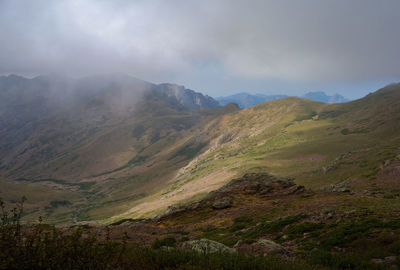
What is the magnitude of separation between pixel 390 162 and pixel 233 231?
34.5 m

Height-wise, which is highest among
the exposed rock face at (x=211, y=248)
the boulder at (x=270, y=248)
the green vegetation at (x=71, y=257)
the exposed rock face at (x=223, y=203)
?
the green vegetation at (x=71, y=257)

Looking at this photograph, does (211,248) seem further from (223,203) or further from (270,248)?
(223,203)

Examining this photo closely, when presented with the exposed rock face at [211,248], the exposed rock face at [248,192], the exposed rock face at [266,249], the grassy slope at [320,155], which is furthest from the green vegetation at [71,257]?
the grassy slope at [320,155]

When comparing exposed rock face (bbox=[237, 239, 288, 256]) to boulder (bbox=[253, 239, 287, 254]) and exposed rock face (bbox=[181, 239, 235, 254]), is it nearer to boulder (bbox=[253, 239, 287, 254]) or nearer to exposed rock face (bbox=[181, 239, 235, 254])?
boulder (bbox=[253, 239, 287, 254])

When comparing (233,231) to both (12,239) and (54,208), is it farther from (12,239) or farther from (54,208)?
(54,208)

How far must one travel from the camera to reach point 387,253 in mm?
9859

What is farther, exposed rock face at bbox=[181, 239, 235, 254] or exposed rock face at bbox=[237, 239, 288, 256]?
exposed rock face at bbox=[237, 239, 288, 256]

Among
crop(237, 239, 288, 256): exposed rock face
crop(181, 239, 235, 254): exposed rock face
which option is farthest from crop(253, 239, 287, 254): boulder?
crop(181, 239, 235, 254): exposed rock face

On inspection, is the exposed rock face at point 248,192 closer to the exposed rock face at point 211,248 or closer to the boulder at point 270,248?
the boulder at point 270,248

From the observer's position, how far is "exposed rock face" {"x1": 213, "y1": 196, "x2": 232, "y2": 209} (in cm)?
3081

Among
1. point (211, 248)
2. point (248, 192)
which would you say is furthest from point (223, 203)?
point (211, 248)

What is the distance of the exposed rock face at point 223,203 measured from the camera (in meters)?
30.8

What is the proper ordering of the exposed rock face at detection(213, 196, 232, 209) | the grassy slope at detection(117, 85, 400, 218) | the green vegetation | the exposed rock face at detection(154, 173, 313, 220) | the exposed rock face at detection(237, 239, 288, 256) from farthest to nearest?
1. the grassy slope at detection(117, 85, 400, 218)
2. the exposed rock face at detection(154, 173, 313, 220)
3. the exposed rock face at detection(213, 196, 232, 209)
4. the exposed rock face at detection(237, 239, 288, 256)
5. the green vegetation

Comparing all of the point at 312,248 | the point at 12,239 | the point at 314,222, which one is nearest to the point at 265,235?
the point at 314,222
